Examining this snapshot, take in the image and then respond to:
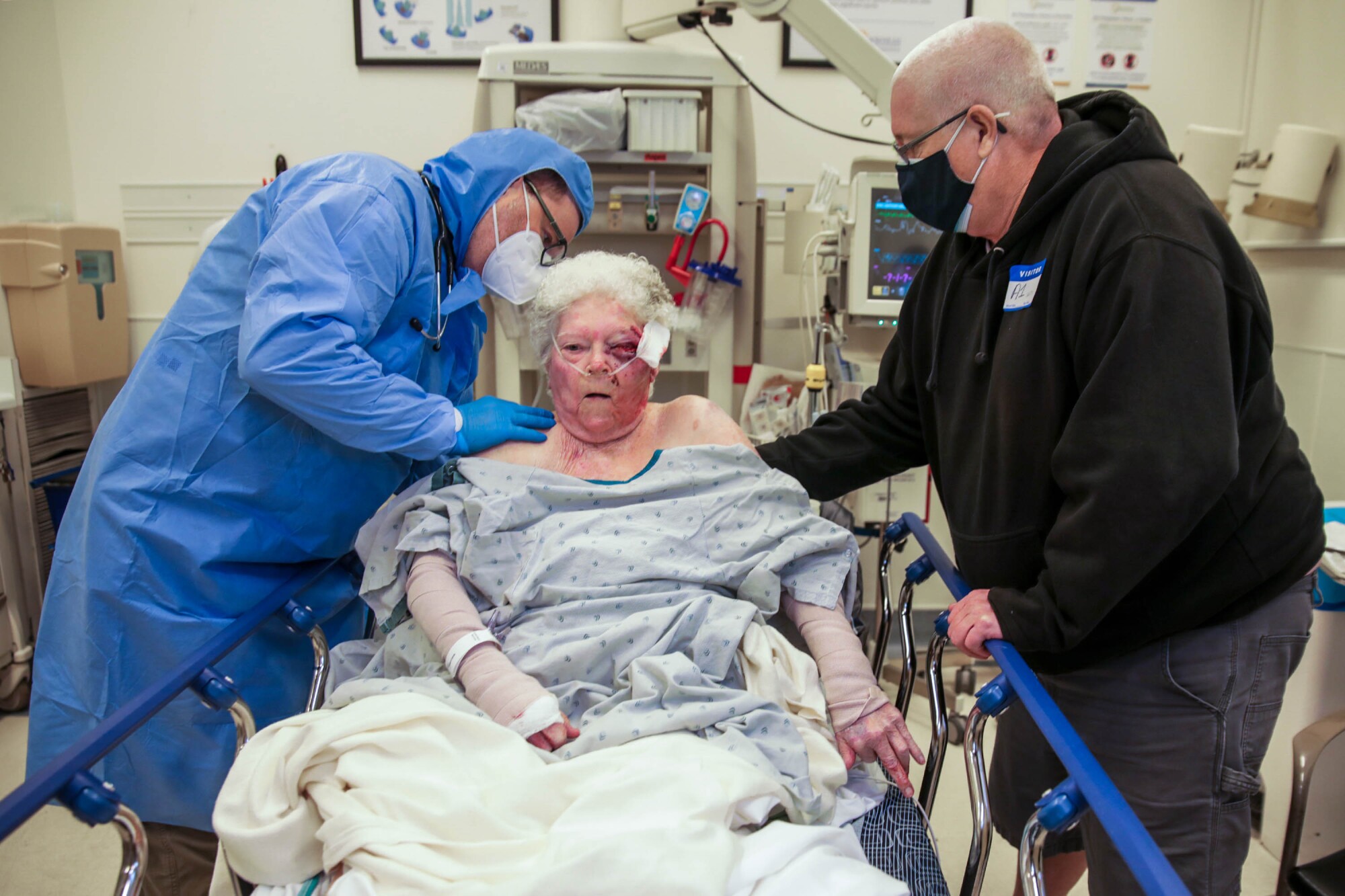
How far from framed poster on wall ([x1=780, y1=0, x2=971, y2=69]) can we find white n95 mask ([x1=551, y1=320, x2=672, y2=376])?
2.03 meters

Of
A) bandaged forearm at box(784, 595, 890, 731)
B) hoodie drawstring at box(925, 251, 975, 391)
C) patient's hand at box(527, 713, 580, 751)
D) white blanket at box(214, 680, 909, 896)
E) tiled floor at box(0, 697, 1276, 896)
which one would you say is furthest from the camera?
tiled floor at box(0, 697, 1276, 896)

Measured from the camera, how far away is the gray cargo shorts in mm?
1329

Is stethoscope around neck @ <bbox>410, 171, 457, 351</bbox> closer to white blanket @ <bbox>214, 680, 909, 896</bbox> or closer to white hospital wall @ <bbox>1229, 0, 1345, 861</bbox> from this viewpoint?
white blanket @ <bbox>214, 680, 909, 896</bbox>

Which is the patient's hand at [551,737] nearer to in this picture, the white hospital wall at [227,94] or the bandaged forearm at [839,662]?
the bandaged forearm at [839,662]

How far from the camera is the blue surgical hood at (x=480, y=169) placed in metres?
1.69

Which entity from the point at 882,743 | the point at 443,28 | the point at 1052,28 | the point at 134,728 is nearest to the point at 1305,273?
the point at 1052,28

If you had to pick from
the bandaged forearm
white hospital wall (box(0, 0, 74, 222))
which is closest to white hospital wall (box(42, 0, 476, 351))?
white hospital wall (box(0, 0, 74, 222))

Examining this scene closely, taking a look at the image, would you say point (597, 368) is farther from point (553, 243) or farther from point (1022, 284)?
point (1022, 284)

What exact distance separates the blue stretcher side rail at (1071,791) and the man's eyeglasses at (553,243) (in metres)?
1.02

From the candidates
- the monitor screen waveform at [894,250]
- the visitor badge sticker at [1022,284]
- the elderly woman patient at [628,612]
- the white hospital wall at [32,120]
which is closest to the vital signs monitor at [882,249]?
the monitor screen waveform at [894,250]

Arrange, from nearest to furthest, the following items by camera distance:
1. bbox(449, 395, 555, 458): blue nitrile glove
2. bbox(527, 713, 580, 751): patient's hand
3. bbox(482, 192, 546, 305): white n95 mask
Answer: bbox(527, 713, 580, 751): patient's hand → bbox(449, 395, 555, 458): blue nitrile glove → bbox(482, 192, 546, 305): white n95 mask

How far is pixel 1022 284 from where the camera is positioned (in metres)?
1.35

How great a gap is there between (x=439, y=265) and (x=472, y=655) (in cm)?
73

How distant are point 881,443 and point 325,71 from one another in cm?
259
